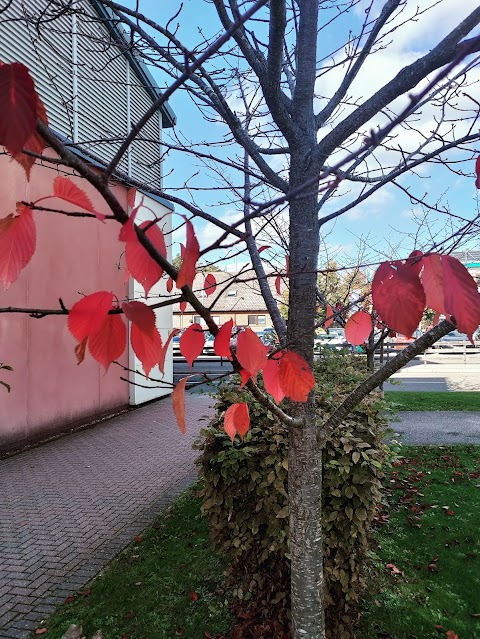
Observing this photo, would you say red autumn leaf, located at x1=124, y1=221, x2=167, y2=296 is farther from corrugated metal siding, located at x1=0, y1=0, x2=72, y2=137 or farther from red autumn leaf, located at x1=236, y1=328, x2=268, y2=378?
corrugated metal siding, located at x1=0, y1=0, x2=72, y2=137

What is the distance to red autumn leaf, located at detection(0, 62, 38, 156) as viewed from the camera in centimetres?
66

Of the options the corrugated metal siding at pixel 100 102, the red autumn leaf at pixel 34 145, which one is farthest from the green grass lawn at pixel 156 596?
the corrugated metal siding at pixel 100 102

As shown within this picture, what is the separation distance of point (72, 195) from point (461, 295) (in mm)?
801

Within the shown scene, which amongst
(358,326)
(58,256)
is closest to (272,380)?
(358,326)

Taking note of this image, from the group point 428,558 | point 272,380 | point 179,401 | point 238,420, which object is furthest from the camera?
point 428,558

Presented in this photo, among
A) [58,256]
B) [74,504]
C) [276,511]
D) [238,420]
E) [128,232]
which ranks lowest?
[74,504]

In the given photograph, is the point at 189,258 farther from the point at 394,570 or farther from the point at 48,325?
the point at 48,325

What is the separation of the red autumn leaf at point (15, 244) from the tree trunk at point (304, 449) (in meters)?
1.27

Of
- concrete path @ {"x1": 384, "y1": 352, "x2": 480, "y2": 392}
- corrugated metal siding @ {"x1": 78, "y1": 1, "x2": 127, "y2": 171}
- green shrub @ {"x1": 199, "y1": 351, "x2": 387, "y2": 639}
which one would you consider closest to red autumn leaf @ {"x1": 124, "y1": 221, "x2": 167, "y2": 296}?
green shrub @ {"x1": 199, "y1": 351, "x2": 387, "y2": 639}

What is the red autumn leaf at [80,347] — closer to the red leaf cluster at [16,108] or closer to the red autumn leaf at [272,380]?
the red leaf cluster at [16,108]

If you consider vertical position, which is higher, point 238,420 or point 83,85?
point 83,85

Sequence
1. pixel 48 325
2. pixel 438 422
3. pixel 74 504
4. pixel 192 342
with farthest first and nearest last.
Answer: pixel 438 422 → pixel 48 325 → pixel 74 504 → pixel 192 342

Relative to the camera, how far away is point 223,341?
3.95 feet

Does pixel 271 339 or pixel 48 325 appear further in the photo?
pixel 48 325
